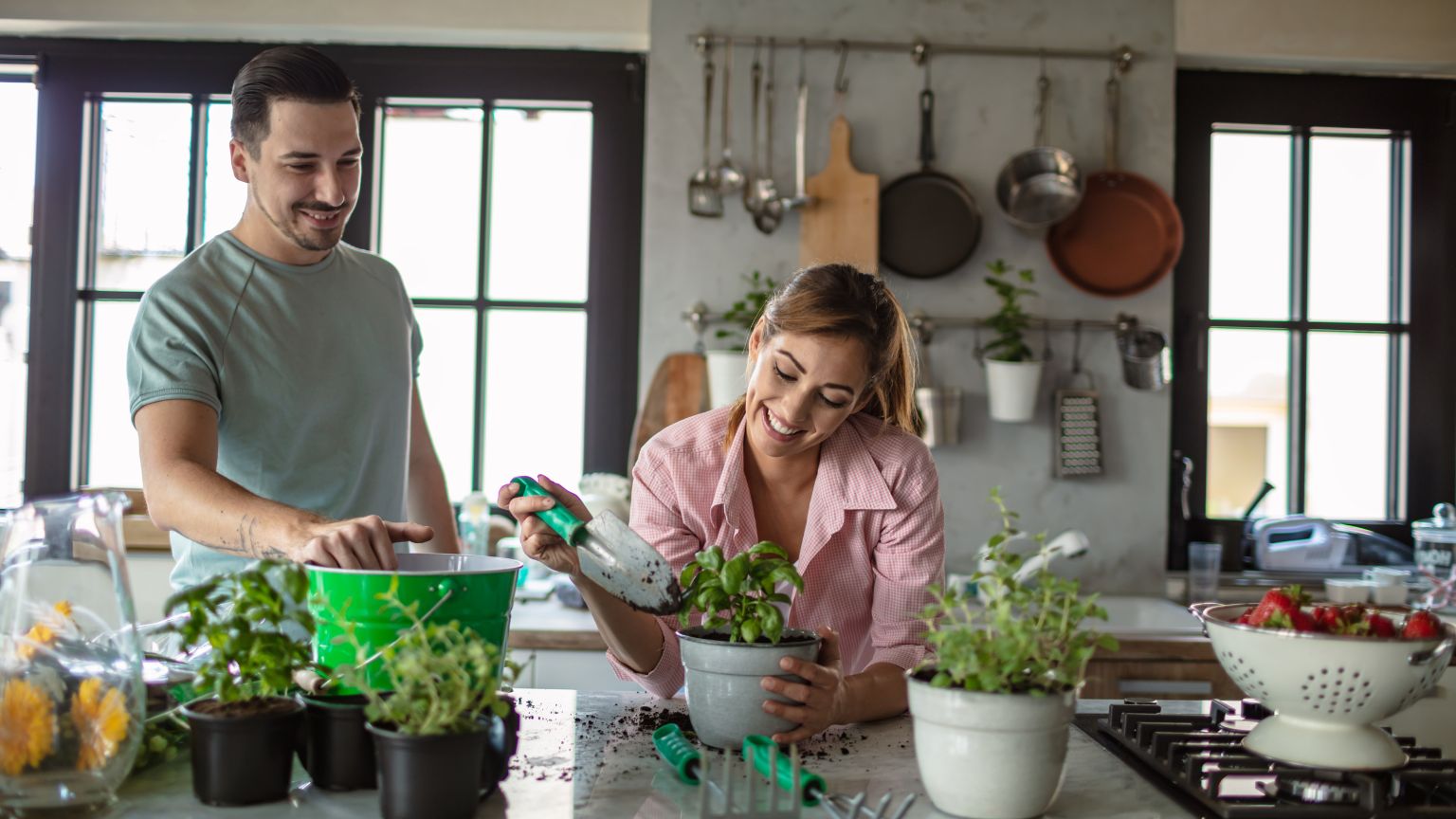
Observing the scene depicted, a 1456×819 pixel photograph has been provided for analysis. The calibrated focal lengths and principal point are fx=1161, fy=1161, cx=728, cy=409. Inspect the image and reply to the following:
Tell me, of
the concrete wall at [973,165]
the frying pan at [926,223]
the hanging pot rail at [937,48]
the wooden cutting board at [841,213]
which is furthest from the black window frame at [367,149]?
the frying pan at [926,223]

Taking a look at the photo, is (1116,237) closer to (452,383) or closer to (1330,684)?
(452,383)

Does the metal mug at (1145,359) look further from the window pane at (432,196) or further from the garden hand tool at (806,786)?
the garden hand tool at (806,786)

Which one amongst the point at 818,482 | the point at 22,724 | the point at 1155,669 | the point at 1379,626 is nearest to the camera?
the point at 22,724

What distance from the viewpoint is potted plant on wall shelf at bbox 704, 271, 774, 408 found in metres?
2.93

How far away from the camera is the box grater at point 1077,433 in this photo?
3.07 metres

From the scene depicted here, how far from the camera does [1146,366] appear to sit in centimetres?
304

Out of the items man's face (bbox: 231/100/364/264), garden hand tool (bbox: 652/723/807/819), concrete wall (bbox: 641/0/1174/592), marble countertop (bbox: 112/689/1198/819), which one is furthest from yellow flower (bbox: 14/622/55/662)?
concrete wall (bbox: 641/0/1174/592)

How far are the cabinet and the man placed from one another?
5.14 feet

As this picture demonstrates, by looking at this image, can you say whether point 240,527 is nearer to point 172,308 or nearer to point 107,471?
point 172,308

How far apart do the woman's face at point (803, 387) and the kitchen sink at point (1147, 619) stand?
3.64 ft

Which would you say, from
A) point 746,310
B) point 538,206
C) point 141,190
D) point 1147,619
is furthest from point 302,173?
point 1147,619

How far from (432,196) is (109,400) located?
105cm

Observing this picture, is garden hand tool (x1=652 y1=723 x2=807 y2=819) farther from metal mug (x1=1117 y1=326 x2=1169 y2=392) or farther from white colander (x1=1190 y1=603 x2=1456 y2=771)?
metal mug (x1=1117 y1=326 x2=1169 y2=392)

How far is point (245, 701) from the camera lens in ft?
3.31
